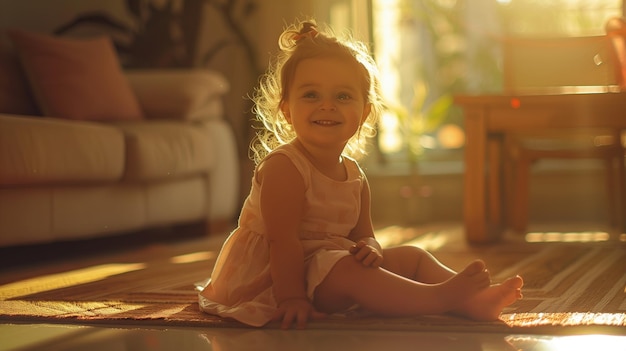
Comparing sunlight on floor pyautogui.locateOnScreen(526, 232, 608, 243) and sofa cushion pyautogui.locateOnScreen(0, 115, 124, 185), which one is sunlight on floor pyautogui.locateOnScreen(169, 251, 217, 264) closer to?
sofa cushion pyautogui.locateOnScreen(0, 115, 124, 185)

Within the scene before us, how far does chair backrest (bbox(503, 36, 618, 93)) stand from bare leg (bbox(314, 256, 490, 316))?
259cm

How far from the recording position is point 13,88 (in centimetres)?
345

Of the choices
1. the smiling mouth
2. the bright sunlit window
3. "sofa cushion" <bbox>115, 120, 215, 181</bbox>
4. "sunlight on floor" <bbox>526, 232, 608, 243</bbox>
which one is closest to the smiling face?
the smiling mouth

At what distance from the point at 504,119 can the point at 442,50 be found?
169cm

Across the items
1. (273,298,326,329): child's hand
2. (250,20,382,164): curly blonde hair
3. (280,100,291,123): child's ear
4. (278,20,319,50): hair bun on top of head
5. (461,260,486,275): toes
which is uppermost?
(278,20,319,50): hair bun on top of head

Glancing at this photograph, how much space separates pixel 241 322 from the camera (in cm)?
165

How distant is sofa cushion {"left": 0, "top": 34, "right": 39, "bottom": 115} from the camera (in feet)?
11.2

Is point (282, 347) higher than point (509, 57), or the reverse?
point (509, 57)

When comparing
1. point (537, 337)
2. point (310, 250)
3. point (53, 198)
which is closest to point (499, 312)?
point (537, 337)

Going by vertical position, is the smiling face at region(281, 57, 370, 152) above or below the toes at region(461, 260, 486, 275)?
above

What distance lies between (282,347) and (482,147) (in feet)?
6.43

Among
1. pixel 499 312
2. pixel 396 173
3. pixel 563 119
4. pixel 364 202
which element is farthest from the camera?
pixel 396 173

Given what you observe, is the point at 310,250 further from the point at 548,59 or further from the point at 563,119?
the point at 548,59

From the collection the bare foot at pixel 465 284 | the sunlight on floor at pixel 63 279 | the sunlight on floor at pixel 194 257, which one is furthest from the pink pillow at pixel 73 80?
the bare foot at pixel 465 284
